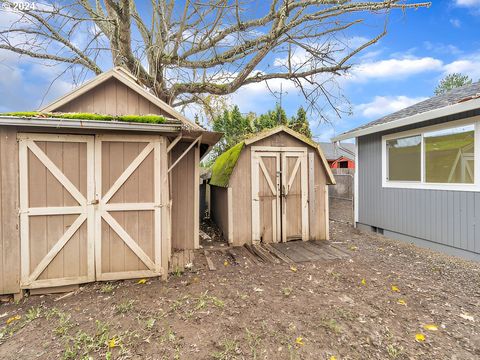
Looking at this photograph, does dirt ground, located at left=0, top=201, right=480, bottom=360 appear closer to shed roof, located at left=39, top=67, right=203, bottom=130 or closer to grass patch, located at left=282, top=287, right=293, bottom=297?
grass patch, located at left=282, top=287, right=293, bottom=297

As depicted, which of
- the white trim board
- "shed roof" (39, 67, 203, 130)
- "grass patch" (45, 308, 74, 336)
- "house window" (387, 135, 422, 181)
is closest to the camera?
"grass patch" (45, 308, 74, 336)

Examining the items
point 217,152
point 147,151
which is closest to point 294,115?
point 217,152

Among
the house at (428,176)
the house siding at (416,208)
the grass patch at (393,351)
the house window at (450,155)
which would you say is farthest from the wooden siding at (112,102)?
the house siding at (416,208)

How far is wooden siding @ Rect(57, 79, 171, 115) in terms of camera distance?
4.24 metres

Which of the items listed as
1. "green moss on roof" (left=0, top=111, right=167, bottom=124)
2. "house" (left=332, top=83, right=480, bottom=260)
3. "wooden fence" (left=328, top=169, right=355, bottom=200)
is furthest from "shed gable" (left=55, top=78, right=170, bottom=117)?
"wooden fence" (left=328, top=169, right=355, bottom=200)

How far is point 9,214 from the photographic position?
332 cm

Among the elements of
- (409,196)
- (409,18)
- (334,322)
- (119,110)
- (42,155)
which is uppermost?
(409,18)

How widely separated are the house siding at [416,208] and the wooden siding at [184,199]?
209 inches

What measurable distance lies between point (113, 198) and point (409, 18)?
6.87m

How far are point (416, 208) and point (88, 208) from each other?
7.11 meters

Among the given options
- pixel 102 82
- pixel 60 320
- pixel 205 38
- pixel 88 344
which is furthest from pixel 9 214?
pixel 205 38

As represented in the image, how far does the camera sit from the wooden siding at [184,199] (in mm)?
5391

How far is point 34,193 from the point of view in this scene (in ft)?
11.3

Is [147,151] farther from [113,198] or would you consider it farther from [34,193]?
[34,193]
